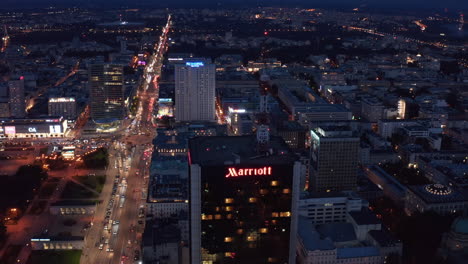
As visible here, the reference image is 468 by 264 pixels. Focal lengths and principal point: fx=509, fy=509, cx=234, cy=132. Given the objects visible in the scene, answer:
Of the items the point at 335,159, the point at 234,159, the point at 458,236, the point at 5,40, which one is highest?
the point at 234,159

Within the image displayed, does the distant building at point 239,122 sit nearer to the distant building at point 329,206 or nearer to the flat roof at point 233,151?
the distant building at point 329,206

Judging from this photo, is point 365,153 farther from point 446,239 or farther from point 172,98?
point 172,98

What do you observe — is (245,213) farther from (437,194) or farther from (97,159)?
(97,159)

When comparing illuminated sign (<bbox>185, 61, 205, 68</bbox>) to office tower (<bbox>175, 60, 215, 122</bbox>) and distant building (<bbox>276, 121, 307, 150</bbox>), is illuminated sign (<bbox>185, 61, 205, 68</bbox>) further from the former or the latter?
distant building (<bbox>276, 121, 307, 150</bbox>)

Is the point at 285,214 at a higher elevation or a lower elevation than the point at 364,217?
higher

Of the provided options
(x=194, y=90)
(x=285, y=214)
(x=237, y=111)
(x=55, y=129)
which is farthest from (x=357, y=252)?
(x=55, y=129)

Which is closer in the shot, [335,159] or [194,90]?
[335,159]

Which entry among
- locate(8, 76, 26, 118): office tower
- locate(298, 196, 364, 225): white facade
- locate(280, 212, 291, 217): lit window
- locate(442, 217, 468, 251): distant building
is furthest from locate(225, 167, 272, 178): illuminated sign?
locate(8, 76, 26, 118): office tower

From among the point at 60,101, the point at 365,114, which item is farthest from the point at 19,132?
the point at 365,114

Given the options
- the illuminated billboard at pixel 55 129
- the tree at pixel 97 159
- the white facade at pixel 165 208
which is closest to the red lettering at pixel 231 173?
the white facade at pixel 165 208
